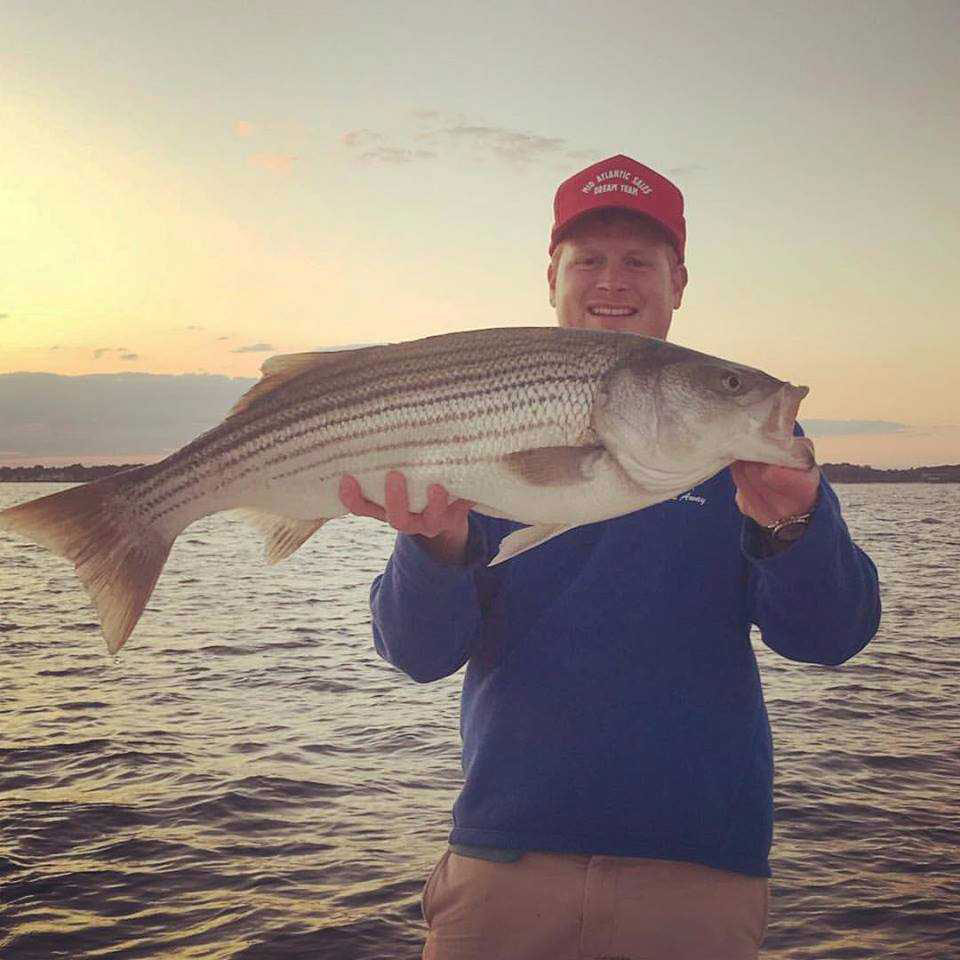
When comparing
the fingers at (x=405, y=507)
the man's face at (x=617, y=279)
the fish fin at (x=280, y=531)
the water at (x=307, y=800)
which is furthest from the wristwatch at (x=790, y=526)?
the water at (x=307, y=800)

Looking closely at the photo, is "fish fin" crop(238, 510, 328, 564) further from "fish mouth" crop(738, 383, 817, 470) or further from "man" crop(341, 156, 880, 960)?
"fish mouth" crop(738, 383, 817, 470)

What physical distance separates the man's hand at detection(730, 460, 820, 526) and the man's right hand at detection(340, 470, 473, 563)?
1073 mm

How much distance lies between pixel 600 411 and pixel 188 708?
11.0m

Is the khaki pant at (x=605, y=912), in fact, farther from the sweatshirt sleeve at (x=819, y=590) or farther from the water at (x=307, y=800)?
the water at (x=307, y=800)

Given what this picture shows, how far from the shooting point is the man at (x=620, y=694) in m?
3.55

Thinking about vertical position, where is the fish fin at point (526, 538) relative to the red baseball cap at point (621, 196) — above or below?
below

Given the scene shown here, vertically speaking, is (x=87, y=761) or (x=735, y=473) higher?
(x=735, y=473)

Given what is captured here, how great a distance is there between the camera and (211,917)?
280 inches

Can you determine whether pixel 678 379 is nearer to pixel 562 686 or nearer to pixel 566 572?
pixel 566 572

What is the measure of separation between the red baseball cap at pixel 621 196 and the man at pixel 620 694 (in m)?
1.55

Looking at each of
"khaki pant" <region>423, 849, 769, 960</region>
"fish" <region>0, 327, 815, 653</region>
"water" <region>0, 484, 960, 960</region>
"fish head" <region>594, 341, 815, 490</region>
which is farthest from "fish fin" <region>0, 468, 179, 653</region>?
"water" <region>0, 484, 960, 960</region>

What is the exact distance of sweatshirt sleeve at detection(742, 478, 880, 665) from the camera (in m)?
3.49

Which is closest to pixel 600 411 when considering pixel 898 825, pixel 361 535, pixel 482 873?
pixel 482 873

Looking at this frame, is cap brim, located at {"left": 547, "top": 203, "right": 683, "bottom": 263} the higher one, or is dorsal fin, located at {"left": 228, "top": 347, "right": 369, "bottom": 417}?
cap brim, located at {"left": 547, "top": 203, "right": 683, "bottom": 263}
